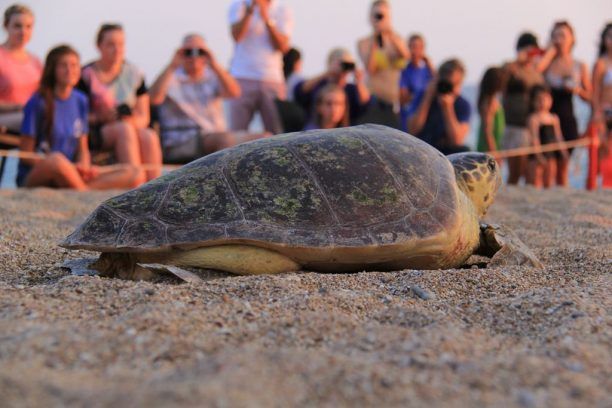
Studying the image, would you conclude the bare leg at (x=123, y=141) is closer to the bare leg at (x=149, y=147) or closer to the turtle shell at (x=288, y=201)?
the bare leg at (x=149, y=147)

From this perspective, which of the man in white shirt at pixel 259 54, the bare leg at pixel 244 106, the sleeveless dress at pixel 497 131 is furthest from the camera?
the sleeveless dress at pixel 497 131

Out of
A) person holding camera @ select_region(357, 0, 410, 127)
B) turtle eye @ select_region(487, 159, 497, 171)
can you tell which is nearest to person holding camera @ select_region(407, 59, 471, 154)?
person holding camera @ select_region(357, 0, 410, 127)

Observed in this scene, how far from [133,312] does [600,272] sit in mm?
1578

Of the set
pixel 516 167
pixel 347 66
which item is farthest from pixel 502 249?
pixel 516 167

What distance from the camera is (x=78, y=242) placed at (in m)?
2.34

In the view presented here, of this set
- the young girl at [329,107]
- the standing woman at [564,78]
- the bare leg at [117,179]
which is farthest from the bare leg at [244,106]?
the standing woman at [564,78]

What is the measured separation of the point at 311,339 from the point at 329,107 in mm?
4196

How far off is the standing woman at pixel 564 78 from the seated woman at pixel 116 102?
146 inches

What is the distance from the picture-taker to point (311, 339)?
1650 mm

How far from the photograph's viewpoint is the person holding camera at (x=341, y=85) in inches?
241

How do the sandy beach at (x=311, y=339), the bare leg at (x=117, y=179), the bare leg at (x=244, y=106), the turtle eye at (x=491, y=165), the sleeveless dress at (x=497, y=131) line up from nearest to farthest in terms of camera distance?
the sandy beach at (x=311, y=339), the turtle eye at (x=491, y=165), the bare leg at (x=117, y=179), the bare leg at (x=244, y=106), the sleeveless dress at (x=497, y=131)

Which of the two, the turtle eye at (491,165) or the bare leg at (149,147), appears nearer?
the turtle eye at (491,165)

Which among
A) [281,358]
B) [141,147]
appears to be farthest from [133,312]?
[141,147]

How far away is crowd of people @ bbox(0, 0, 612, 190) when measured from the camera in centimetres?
536
